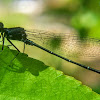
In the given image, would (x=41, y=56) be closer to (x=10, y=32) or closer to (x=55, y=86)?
(x=10, y=32)

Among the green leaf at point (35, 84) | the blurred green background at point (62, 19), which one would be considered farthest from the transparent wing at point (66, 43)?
the green leaf at point (35, 84)

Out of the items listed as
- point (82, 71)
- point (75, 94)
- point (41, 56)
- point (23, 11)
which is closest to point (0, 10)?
point (23, 11)

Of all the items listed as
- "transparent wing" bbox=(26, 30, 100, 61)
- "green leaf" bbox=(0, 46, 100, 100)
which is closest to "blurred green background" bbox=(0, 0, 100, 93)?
"transparent wing" bbox=(26, 30, 100, 61)

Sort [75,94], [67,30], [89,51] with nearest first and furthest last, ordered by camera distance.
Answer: [75,94] < [89,51] < [67,30]

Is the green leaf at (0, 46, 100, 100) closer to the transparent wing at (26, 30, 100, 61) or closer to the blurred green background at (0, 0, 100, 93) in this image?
the transparent wing at (26, 30, 100, 61)

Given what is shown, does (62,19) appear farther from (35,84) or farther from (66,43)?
(35,84)

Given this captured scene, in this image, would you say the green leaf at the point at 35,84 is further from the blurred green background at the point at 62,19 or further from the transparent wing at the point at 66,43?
the blurred green background at the point at 62,19
